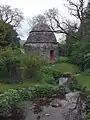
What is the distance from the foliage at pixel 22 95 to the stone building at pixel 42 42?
61.5 feet

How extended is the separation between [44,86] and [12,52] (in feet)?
19.1

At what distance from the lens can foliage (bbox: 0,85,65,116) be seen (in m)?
18.5

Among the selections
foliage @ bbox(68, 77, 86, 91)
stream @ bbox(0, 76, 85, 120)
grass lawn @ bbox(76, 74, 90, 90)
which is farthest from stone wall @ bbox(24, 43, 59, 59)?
stream @ bbox(0, 76, 85, 120)

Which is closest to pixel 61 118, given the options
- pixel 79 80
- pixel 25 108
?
pixel 25 108

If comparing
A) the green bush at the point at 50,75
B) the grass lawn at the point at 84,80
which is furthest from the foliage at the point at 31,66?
the grass lawn at the point at 84,80

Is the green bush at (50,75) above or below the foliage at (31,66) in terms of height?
below

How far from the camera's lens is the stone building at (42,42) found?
43188 millimetres

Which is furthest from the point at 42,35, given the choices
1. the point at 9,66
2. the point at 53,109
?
the point at 53,109

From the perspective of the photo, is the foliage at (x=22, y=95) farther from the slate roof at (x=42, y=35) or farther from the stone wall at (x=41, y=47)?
the slate roof at (x=42, y=35)

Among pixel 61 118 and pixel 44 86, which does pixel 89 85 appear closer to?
pixel 44 86

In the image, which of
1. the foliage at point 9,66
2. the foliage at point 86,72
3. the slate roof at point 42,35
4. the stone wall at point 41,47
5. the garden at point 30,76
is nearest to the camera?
the garden at point 30,76

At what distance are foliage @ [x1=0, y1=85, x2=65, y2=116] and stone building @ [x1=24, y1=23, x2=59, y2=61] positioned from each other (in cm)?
1875

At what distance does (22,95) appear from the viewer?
21.5 metres

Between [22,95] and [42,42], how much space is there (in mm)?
22404
